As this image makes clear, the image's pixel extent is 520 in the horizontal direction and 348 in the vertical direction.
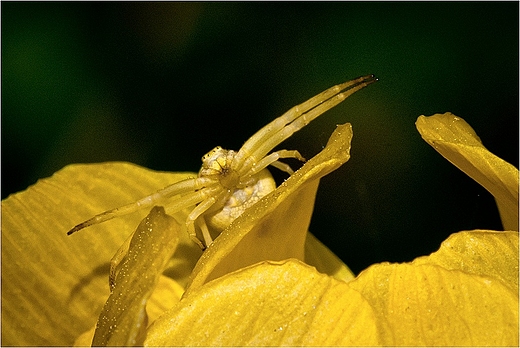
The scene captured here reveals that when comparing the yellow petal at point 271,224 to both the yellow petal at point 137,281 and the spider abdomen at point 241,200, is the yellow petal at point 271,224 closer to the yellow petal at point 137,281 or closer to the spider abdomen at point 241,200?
the yellow petal at point 137,281

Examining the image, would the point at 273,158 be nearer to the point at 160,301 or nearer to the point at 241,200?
the point at 241,200

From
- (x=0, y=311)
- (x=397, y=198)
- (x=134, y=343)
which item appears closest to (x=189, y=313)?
(x=134, y=343)

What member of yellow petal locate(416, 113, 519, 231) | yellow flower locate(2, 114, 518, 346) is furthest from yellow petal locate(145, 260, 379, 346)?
yellow petal locate(416, 113, 519, 231)

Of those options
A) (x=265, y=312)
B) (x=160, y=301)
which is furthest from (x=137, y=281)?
(x=160, y=301)

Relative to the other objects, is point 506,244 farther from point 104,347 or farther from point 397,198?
point 397,198

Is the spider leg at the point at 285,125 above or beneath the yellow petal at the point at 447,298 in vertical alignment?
above

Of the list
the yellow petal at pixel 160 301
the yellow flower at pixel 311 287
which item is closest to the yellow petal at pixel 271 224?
the yellow flower at pixel 311 287
